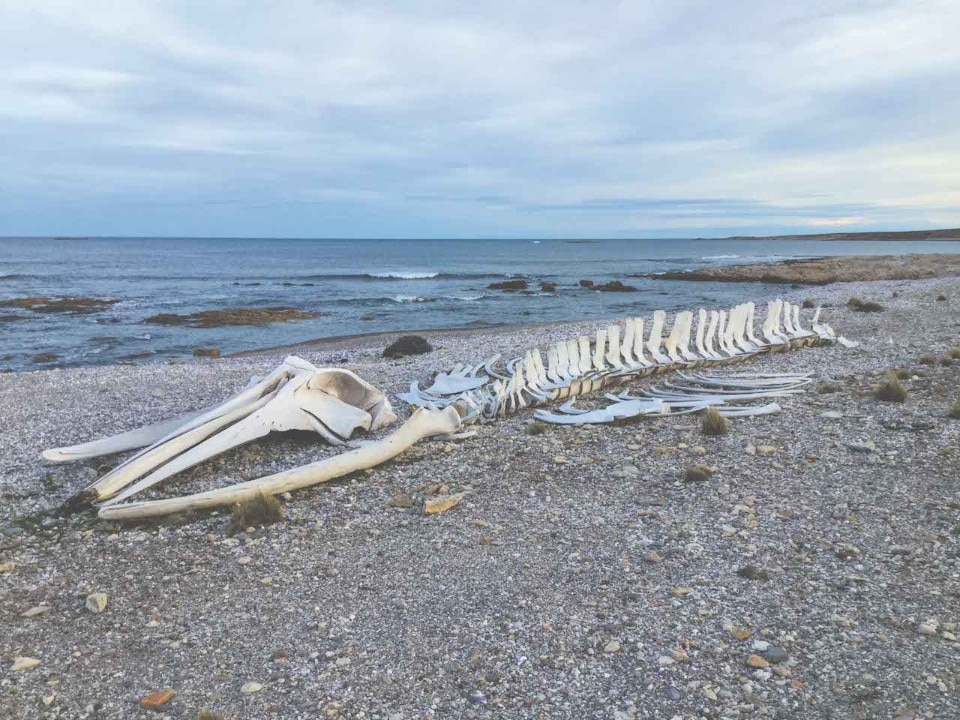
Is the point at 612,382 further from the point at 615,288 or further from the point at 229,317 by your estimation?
the point at 615,288

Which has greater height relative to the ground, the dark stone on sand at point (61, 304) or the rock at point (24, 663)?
the dark stone on sand at point (61, 304)

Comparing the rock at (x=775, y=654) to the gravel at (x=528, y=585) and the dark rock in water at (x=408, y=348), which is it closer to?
the gravel at (x=528, y=585)

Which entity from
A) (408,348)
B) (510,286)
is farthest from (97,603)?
(510,286)

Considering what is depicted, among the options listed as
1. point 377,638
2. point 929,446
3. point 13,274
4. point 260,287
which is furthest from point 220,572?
point 13,274

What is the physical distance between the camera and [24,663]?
13.8 feet

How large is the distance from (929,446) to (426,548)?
5.42 metres

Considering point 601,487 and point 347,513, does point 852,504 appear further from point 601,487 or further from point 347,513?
point 347,513

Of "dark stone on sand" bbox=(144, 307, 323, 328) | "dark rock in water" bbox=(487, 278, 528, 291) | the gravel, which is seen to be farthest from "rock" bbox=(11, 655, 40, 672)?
"dark rock in water" bbox=(487, 278, 528, 291)

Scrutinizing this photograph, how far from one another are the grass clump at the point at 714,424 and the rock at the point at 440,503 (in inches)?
125

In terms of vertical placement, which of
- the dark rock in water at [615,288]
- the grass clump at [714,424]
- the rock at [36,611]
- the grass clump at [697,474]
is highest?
the dark rock in water at [615,288]

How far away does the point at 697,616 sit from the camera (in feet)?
14.6

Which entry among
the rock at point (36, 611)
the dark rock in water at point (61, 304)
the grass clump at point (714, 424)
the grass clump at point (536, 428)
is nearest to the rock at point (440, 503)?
the grass clump at point (536, 428)

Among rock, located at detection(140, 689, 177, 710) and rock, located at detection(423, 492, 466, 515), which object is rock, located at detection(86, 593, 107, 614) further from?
rock, located at detection(423, 492, 466, 515)

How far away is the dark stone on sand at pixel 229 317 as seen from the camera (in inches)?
1171
